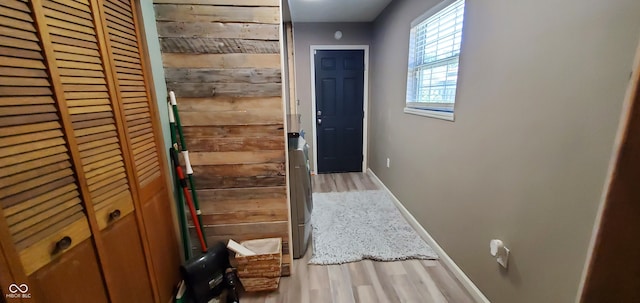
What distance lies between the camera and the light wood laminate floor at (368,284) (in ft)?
5.37

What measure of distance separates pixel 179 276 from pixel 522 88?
2.26 m

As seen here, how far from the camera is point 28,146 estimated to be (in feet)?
2.43

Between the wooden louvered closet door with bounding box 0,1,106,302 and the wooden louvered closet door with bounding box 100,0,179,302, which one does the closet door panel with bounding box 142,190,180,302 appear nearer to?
the wooden louvered closet door with bounding box 100,0,179,302

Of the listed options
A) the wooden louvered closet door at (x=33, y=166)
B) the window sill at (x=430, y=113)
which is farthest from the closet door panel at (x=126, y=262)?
the window sill at (x=430, y=113)

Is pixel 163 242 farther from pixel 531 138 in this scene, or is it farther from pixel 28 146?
pixel 531 138

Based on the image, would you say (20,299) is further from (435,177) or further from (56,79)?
(435,177)

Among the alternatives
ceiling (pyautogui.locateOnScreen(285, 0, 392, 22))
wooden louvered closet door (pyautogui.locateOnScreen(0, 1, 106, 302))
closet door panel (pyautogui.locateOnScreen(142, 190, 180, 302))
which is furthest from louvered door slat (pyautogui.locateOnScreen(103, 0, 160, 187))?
ceiling (pyautogui.locateOnScreen(285, 0, 392, 22))

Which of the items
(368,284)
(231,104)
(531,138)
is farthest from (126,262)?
(531,138)

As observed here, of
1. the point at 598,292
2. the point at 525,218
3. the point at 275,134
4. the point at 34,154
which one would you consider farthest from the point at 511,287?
the point at 34,154

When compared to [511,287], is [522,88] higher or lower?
higher

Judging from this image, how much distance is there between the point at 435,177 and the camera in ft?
6.77

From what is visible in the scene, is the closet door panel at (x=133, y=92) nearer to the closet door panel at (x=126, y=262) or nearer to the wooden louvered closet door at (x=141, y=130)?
the wooden louvered closet door at (x=141, y=130)

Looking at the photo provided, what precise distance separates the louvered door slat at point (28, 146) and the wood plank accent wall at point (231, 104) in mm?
722

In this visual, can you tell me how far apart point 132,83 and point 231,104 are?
0.50 metres
